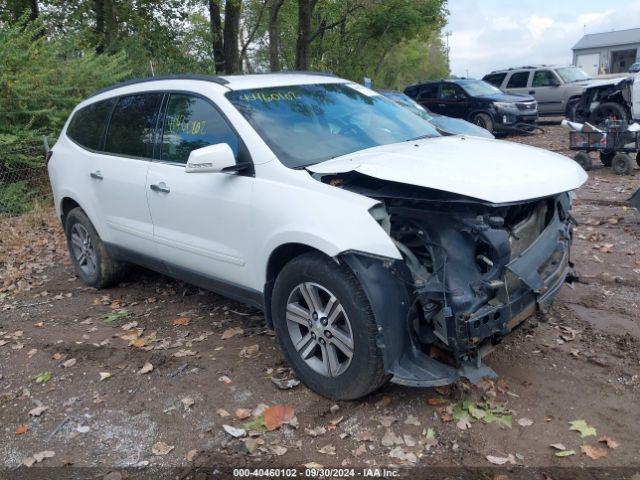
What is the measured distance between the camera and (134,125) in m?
4.93

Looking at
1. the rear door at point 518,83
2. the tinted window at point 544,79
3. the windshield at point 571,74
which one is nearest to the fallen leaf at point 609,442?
the tinted window at point 544,79

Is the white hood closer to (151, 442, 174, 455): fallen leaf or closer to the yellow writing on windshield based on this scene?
the yellow writing on windshield

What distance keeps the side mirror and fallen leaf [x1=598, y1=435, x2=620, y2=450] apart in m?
2.58

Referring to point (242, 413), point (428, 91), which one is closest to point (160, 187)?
point (242, 413)

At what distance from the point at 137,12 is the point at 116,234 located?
14.6 meters

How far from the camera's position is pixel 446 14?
27562mm

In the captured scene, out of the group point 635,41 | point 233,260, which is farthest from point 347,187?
point 635,41

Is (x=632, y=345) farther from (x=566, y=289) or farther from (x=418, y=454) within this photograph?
(x=418, y=454)

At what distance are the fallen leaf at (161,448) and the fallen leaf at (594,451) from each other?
7.20 ft

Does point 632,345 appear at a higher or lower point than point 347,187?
lower

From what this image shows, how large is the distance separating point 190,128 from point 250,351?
1701mm

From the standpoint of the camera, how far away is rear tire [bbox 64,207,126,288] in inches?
222

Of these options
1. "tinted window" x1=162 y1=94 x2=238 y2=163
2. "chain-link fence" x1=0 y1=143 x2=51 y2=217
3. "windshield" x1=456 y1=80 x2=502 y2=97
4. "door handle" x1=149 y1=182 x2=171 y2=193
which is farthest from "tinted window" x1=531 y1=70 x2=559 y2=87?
"door handle" x1=149 y1=182 x2=171 y2=193

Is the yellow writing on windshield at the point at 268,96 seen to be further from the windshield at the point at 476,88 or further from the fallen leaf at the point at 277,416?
the windshield at the point at 476,88
